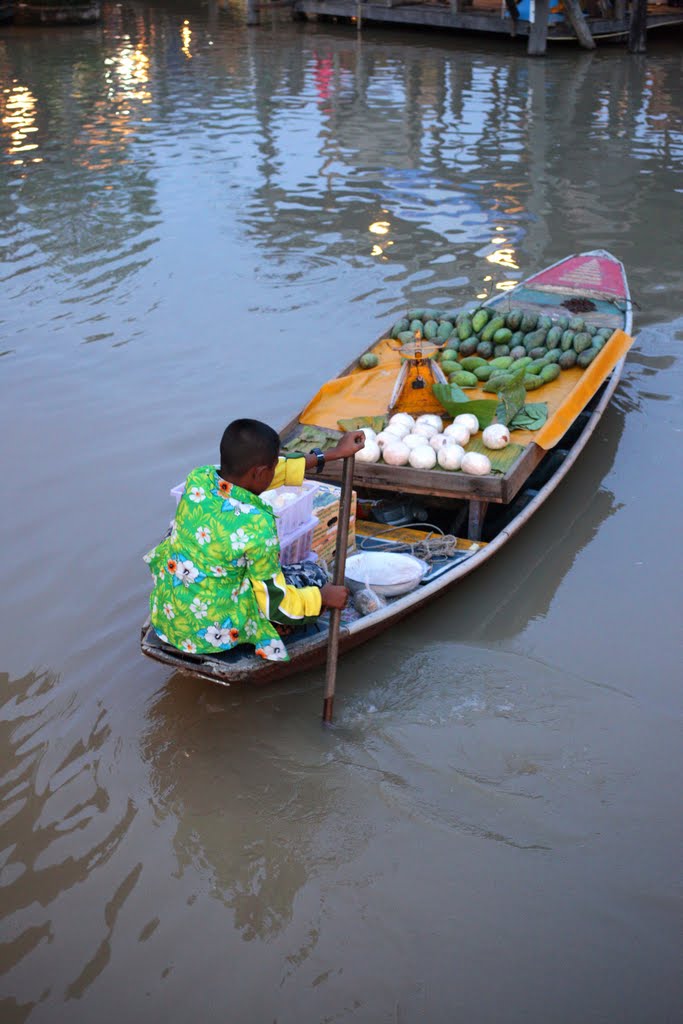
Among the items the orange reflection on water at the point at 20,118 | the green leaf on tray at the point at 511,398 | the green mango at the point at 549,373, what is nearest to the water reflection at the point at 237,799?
the green leaf on tray at the point at 511,398

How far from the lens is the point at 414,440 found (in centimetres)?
448

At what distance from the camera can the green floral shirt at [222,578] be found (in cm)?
314

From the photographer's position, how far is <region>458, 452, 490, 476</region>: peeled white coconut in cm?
425

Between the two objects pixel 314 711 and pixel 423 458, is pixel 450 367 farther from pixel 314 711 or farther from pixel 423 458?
pixel 314 711

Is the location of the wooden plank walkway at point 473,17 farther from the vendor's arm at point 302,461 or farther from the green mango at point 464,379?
the vendor's arm at point 302,461

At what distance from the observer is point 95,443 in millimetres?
5613

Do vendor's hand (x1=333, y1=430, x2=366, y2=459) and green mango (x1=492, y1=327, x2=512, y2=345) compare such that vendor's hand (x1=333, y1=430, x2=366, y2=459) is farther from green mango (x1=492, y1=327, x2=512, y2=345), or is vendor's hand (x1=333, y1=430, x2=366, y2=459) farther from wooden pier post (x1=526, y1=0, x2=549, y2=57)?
wooden pier post (x1=526, y1=0, x2=549, y2=57)

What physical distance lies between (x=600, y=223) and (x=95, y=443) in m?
5.68

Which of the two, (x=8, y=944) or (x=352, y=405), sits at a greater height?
(x=352, y=405)

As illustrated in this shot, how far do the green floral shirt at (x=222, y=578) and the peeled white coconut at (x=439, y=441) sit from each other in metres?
1.35

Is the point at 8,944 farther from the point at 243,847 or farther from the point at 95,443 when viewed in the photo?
the point at 95,443

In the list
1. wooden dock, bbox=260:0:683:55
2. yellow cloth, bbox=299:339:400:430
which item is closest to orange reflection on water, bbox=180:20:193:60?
wooden dock, bbox=260:0:683:55

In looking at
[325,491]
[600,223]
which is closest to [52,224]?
[600,223]

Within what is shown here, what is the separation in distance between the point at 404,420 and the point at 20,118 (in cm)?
1103
